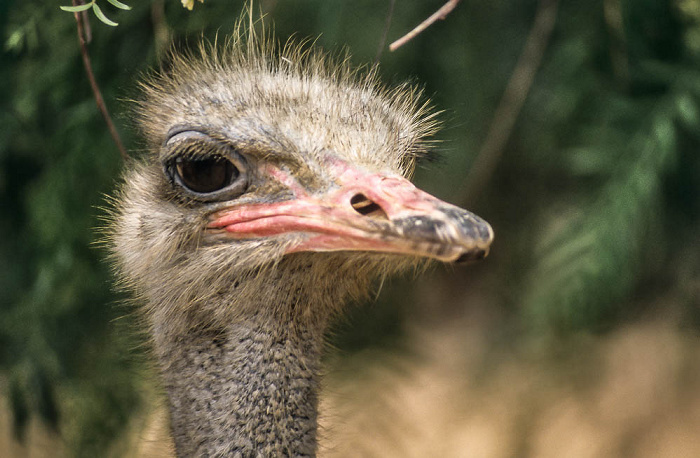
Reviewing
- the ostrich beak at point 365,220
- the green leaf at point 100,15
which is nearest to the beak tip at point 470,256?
the ostrich beak at point 365,220

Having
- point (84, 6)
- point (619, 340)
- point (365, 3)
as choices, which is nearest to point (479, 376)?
point (619, 340)

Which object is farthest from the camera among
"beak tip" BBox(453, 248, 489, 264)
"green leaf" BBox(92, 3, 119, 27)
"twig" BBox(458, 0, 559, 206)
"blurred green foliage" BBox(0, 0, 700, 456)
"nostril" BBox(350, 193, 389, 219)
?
"twig" BBox(458, 0, 559, 206)

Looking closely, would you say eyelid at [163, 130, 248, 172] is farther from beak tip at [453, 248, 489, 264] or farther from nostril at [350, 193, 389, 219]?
beak tip at [453, 248, 489, 264]

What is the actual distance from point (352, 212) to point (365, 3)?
1209 mm

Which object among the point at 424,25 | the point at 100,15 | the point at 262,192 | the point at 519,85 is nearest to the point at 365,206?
the point at 262,192

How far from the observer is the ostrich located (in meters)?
1.37

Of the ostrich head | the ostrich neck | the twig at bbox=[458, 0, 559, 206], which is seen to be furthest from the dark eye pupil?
the twig at bbox=[458, 0, 559, 206]

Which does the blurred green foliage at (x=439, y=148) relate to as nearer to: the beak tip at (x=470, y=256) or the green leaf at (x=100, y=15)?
the green leaf at (x=100, y=15)

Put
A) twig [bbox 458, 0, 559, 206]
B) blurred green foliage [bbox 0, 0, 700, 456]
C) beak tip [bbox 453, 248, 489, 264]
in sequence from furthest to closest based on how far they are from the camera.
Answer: twig [bbox 458, 0, 559, 206] → blurred green foliage [bbox 0, 0, 700, 456] → beak tip [bbox 453, 248, 489, 264]

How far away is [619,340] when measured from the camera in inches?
154

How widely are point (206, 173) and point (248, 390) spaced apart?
36 centimetres

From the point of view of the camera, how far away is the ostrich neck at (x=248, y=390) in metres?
1.41

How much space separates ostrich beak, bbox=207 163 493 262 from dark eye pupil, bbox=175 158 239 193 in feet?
0.16

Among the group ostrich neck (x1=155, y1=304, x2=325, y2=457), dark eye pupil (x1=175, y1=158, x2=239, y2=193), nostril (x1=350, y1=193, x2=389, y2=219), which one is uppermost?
nostril (x1=350, y1=193, x2=389, y2=219)
